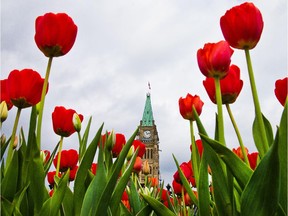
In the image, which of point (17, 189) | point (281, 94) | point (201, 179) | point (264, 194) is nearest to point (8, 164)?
point (17, 189)

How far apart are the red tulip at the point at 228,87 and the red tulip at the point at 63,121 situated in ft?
1.67

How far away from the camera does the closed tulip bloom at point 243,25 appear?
0.84m

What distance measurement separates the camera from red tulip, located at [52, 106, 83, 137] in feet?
4.16

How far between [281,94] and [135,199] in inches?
23.3

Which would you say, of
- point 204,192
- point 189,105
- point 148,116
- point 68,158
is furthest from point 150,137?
point 204,192

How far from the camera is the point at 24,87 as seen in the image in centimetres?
94

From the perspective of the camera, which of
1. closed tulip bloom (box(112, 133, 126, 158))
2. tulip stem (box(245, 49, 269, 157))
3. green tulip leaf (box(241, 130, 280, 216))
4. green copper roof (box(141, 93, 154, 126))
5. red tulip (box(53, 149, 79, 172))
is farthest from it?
green copper roof (box(141, 93, 154, 126))

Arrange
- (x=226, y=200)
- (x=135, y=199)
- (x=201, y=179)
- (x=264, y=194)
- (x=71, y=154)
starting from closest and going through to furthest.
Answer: (x=264, y=194) → (x=226, y=200) → (x=201, y=179) → (x=135, y=199) → (x=71, y=154)

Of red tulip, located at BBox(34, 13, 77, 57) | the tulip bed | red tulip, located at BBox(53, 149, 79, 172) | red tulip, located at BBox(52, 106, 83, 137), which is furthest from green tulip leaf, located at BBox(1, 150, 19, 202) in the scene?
red tulip, located at BBox(53, 149, 79, 172)

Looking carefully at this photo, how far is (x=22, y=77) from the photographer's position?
0.95 metres

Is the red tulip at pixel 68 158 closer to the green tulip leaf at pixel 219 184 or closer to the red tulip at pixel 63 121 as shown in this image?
the red tulip at pixel 63 121

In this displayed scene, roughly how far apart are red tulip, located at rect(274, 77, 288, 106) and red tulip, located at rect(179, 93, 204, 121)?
30 centimetres

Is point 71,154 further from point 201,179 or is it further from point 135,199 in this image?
point 201,179

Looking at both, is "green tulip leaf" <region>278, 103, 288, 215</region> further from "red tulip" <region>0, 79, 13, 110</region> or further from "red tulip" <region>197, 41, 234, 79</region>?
"red tulip" <region>0, 79, 13, 110</region>
